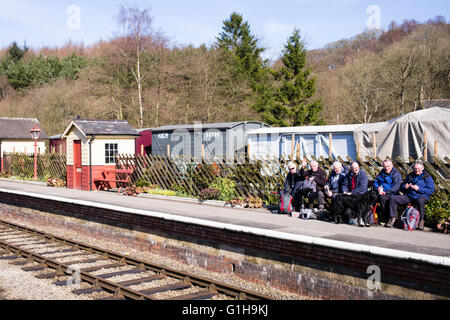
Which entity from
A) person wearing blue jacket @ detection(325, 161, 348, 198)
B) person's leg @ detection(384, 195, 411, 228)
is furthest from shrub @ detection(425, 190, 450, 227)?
person wearing blue jacket @ detection(325, 161, 348, 198)

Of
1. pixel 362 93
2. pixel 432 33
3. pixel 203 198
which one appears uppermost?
pixel 432 33

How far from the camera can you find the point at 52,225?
1396 cm

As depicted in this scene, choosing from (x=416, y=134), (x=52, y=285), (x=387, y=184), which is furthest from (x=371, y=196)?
(x=416, y=134)

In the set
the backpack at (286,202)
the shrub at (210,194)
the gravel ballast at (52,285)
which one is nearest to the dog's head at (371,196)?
the backpack at (286,202)

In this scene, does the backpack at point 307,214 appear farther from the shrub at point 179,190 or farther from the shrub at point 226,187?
the shrub at point 179,190

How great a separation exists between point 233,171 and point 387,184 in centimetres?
517

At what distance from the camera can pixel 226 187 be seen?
13047 mm

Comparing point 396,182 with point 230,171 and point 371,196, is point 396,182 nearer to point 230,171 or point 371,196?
point 371,196

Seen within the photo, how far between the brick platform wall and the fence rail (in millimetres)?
3523

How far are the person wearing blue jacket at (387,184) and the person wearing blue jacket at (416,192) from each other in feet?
0.50

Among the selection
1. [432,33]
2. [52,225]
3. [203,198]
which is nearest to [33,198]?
[52,225]

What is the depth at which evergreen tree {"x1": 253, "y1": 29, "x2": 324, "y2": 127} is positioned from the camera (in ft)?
108

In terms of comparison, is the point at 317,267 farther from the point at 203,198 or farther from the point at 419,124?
the point at 419,124

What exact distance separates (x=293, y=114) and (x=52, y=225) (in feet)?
74.2
